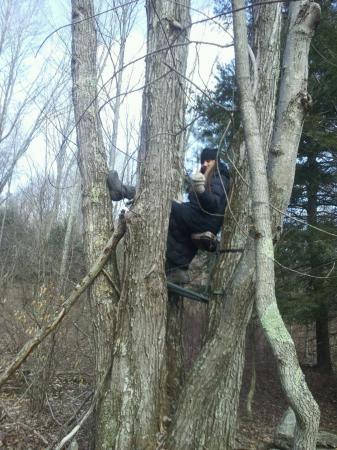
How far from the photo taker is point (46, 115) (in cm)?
511

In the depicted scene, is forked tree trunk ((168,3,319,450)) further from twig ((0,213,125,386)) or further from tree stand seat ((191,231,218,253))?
twig ((0,213,125,386))

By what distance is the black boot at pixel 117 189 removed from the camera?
4.23m

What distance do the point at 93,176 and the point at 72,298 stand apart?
1.06m

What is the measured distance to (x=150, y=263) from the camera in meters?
3.75

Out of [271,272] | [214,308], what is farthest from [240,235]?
[271,272]

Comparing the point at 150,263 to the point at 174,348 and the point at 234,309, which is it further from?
the point at 174,348

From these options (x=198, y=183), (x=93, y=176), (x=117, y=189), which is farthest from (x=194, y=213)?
(x=93, y=176)

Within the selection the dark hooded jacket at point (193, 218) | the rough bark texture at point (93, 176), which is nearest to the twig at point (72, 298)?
the rough bark texture at point (93, 176)

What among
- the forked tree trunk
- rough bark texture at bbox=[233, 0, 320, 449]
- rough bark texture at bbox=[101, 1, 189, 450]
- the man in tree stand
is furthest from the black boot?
rough bark texture at bbox=[233, 0, 320, 449]

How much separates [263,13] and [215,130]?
5.65m

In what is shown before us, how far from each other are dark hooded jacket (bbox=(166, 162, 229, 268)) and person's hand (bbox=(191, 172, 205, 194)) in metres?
0.06

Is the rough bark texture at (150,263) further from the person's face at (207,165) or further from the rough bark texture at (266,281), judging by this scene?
the rough bark texture at (266,281)

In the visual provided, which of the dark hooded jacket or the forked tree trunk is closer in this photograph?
the forked tree trunk

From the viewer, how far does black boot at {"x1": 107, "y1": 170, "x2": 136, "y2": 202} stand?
423 cm
